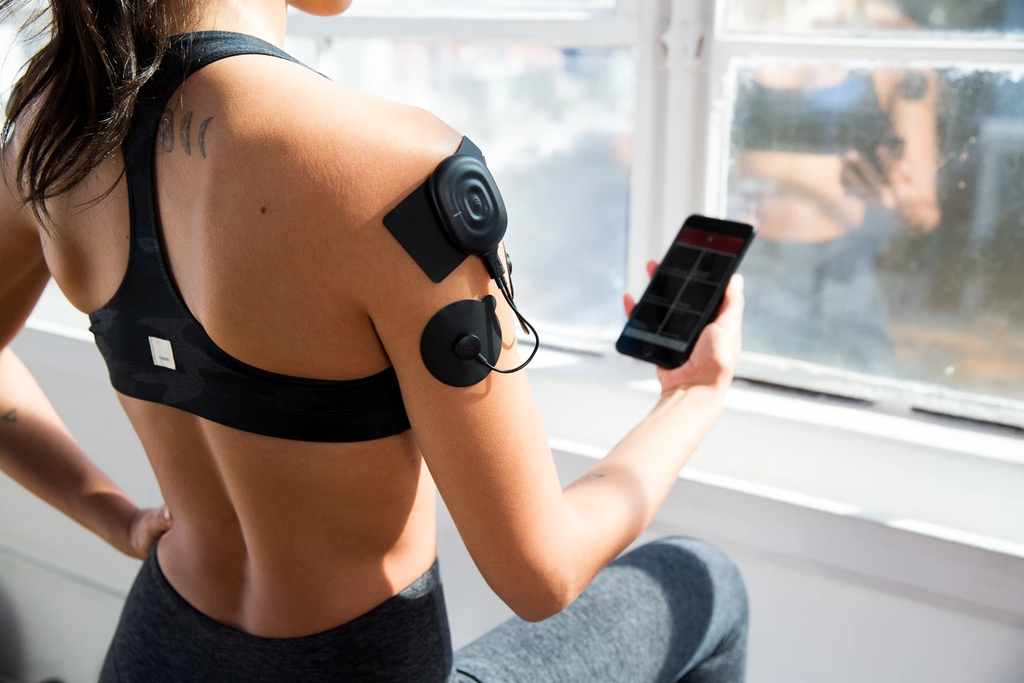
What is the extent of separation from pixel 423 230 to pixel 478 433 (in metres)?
0.14

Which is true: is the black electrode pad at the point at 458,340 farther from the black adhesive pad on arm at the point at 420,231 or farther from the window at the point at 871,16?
the window at the point at 871,16

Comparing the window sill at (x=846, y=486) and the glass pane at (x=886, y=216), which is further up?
the glass pane at (x=886, y=216)

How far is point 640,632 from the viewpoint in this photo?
3.08 feet

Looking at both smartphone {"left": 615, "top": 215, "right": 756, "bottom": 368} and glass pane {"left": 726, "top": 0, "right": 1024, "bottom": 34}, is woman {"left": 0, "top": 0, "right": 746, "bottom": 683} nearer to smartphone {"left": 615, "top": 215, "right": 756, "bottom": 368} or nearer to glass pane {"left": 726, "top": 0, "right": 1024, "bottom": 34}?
smartphone {"left": 615, "top": 215, "right": 756, "bottom": 368}

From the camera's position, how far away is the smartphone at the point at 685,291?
95cm

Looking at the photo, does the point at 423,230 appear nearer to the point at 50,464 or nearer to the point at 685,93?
the point at 50,464

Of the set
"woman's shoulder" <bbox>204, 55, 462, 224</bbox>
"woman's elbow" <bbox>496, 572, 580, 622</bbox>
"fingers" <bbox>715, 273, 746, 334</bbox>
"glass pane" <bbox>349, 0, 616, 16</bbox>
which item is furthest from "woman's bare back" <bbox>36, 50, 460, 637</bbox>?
"glass pane" <bbox>349, 0, 616, 16</bbox>

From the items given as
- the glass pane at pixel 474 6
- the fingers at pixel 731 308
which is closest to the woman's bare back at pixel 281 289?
the fingers at pixel 731 308

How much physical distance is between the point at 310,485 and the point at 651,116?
871 millimetres

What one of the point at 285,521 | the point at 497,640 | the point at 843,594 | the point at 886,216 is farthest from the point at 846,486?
the point at 285,521

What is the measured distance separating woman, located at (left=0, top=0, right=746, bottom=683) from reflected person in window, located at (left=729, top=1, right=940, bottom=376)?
0.55 metres

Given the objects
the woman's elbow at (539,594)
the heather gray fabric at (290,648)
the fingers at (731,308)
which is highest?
the fingers at (731,308)

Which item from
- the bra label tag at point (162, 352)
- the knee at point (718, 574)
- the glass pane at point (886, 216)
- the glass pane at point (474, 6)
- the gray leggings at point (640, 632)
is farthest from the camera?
the glass pane at point (474, 6)

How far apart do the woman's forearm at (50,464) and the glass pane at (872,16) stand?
3.33 ft
